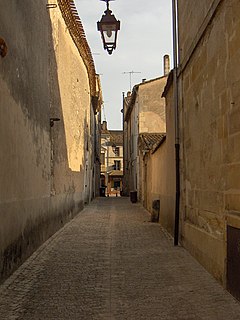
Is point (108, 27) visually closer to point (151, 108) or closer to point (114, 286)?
point (114, 286)

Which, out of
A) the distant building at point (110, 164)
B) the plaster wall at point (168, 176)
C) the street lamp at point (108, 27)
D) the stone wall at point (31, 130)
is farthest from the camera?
the distant building at point (110, 164)

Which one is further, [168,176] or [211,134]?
[168,176]

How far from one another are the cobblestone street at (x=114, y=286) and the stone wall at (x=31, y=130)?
1.88 ft

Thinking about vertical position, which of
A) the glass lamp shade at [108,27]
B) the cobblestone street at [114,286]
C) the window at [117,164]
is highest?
the window at [117,164]

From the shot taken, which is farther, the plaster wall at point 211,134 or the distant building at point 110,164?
the distant building at point 110,164

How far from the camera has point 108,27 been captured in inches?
291

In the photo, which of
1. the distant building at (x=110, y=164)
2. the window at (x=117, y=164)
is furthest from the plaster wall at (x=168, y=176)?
the window at (x=117, y=164)

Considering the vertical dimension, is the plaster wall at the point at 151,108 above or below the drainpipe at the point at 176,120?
above

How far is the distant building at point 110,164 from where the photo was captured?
58281mm

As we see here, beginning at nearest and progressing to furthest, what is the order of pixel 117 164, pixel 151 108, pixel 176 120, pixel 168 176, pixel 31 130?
pixel 31 130 → pixel 176 120 → pixel 168 176 → pixel 151 108 → pixel 117 164

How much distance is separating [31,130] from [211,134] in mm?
3354

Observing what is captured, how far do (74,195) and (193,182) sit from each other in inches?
→ 340

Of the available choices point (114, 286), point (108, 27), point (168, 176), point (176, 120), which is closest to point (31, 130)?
point (108, 27)

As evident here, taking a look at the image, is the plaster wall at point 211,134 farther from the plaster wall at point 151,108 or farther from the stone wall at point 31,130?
the plaster wall at point 151,108
